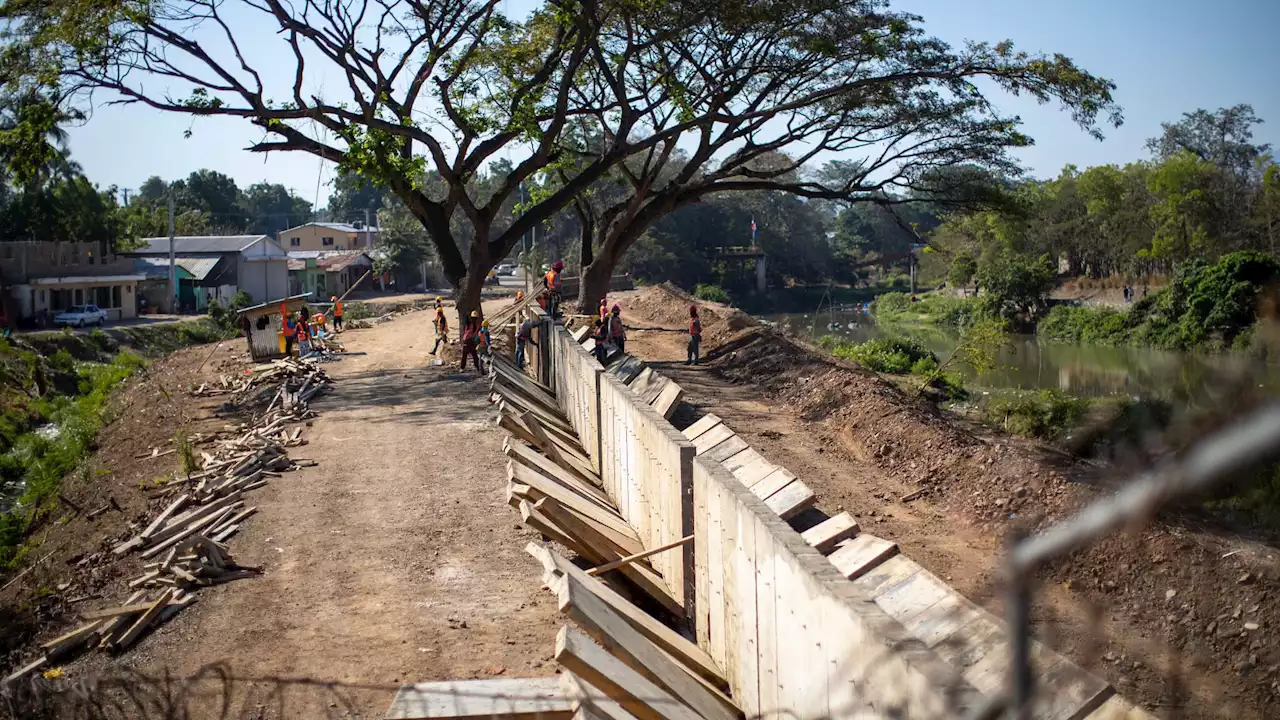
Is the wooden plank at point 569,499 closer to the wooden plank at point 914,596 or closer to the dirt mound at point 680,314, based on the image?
the wooden plank at point 914,596

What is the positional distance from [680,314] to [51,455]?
20.9 m

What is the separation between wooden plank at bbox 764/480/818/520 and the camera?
9.06 metres

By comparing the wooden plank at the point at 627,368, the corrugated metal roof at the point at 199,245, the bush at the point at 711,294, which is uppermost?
the corrugated metal roof at the point at 199,245

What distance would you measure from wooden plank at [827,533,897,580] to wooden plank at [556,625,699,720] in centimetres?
198

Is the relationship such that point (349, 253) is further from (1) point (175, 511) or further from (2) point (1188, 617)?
(2) point (1188, 617)

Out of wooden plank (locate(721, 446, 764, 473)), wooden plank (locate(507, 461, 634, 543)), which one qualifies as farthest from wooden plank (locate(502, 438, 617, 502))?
wooden plank (locate(721, 446, 764, 473))

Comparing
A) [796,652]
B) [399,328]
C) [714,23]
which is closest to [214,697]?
[796,652]

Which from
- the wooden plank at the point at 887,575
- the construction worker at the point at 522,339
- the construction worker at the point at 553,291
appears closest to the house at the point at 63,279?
the construction worker at the point at 553,291

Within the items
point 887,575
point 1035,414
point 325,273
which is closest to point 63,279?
point 325,273

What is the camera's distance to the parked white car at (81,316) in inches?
1766

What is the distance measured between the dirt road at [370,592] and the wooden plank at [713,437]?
96.3 inches

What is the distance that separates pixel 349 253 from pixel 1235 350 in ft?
244

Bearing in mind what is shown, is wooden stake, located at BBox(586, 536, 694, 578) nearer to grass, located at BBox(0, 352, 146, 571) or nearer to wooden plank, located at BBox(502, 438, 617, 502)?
wooden plank, located at BBox(502, 438, 617, 502)

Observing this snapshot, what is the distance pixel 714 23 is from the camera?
26.4 m
